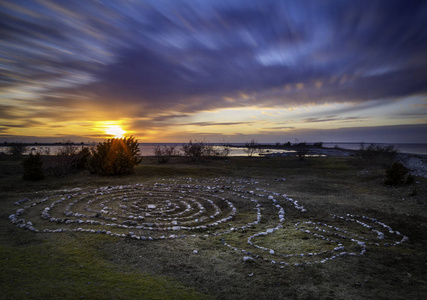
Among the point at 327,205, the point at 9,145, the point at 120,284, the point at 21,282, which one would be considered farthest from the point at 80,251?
the point at 9,145

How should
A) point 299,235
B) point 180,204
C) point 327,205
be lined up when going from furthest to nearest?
point 180,204
point 327,205
point 299,235

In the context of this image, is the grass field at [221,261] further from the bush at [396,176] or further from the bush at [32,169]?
the bush at [32,169]

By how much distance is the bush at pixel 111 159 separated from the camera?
1795 cm

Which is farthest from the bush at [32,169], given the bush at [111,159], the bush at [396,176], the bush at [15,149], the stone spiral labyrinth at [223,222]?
the bush at [396,176]

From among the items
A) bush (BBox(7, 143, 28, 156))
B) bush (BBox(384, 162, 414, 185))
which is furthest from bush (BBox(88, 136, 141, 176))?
bush (BBox(7, 143, 28, 156))

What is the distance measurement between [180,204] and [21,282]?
736cm

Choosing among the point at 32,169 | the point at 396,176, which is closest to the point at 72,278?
the point at 32,169

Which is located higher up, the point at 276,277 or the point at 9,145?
the point at 9,145

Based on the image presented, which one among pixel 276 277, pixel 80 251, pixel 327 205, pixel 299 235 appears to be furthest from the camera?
pixel 327 205

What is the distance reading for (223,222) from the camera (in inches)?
358

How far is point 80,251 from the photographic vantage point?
6.06 m

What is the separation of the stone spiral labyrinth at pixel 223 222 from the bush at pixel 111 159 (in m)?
4.89

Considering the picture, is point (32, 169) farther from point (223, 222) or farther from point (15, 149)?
point (15, 149)

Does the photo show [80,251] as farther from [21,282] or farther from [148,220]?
[148,220]
